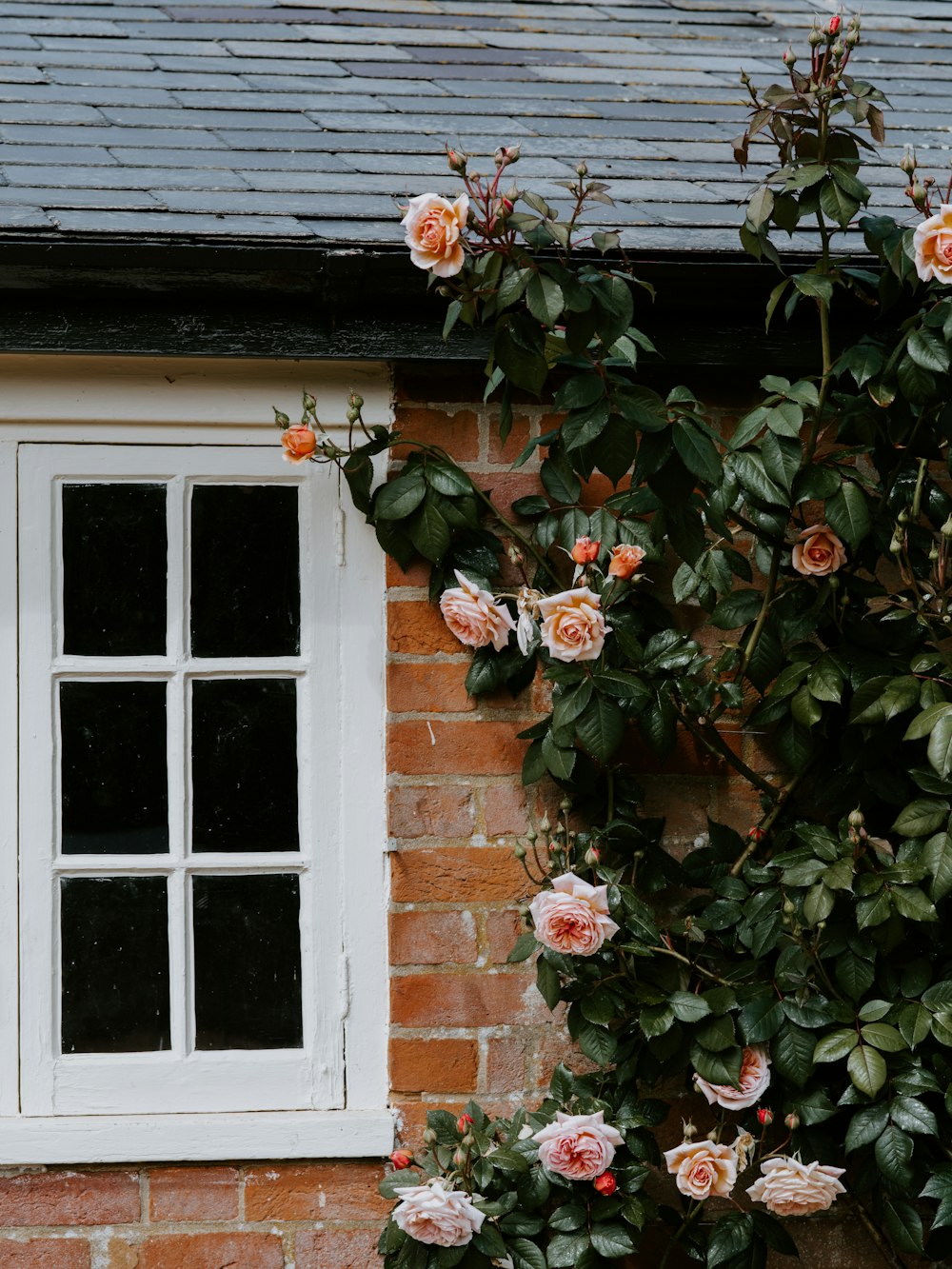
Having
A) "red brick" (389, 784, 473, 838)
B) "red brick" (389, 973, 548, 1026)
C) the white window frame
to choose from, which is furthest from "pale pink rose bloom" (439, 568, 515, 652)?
"red brick" (389, 973, 548, 1026)

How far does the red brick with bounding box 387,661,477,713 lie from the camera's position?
8.45 feet

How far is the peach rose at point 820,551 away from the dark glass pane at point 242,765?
1033 mm

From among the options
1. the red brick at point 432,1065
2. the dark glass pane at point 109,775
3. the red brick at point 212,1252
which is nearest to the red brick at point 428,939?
the red brick at point 432,1065

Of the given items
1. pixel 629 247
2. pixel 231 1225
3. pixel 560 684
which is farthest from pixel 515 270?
pixel 231 1225

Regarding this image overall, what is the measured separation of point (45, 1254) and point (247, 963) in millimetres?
656

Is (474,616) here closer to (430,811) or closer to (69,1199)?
(430,811)

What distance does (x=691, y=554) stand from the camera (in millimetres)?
2346

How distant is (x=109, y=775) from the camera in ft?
8.42

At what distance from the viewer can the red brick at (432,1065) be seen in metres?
2.53

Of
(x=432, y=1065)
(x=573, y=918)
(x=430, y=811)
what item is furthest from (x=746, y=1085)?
(x=430, y=811)

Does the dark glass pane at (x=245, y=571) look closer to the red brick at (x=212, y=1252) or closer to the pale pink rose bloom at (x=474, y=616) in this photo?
the pale pink rose bloom at (x=474, y=616)

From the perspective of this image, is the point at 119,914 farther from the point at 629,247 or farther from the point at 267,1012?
the point at 629,247

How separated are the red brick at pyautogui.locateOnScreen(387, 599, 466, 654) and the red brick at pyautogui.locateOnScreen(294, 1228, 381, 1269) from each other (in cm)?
113

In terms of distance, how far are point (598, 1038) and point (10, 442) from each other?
162 cm
